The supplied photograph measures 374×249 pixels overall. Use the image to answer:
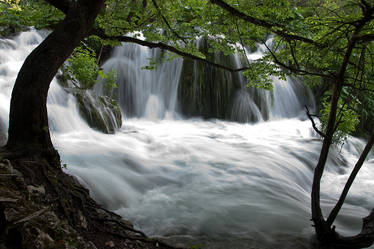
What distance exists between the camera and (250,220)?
4465mm

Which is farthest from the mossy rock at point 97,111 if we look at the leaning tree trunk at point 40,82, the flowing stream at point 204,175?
the leaning tree trunk at point 40,82

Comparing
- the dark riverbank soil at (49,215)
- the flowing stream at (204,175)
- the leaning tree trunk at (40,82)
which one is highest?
the leaning tree trunk at (40,82)

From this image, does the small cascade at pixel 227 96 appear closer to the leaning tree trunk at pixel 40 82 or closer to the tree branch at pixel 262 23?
the tree branch at pixel 262 23

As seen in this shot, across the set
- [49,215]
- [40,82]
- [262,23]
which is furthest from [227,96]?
[49,215]

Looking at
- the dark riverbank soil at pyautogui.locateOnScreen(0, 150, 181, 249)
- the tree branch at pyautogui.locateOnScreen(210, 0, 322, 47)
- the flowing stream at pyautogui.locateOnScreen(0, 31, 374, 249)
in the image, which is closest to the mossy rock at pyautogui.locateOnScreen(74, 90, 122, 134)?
the flowing stream at pyautogui.locateOnScreen(0, 31, 374, 249)

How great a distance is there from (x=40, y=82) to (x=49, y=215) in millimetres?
1351

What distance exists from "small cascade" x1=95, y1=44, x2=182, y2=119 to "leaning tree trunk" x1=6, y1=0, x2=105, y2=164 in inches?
401

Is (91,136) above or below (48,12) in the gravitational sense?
below

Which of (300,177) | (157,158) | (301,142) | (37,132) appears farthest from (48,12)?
(301,142)

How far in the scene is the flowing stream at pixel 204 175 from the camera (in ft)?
13.5

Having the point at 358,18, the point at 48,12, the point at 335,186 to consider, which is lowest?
the point at 335,186

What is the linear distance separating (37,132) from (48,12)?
2.98 metres

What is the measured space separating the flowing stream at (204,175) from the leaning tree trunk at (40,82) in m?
1.82

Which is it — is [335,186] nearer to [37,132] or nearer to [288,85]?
[37,132]
